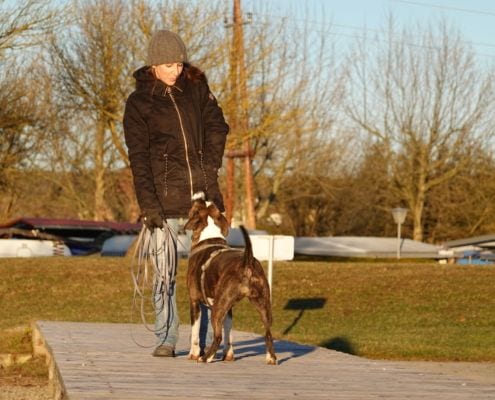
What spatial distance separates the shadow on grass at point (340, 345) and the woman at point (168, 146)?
693cm

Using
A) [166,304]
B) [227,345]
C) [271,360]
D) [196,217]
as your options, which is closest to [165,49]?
[196,217]

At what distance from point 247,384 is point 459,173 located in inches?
2245

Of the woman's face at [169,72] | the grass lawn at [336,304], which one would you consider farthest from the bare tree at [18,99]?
the woman's face at [169,72]

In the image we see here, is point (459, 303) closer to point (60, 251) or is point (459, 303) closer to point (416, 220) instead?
point (60, 251)

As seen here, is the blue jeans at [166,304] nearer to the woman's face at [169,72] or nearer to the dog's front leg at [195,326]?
the dog's front leg at [195,326]

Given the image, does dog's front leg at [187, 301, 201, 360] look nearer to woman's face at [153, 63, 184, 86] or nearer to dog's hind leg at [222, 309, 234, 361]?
dog's hind leg at [222, 309, 234, 361]

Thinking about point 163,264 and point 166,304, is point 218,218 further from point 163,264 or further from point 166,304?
point 166,304

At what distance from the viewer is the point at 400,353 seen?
16.4 m

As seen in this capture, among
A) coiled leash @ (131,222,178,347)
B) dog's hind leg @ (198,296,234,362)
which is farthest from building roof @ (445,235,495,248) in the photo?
dog's hind leg @ (198,296,234,362)

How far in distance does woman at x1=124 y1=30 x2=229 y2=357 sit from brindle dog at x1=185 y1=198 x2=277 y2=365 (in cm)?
21

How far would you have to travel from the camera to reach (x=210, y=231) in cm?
969

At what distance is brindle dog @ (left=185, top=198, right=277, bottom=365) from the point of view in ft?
29.2

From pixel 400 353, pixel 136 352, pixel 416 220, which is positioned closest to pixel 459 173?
pixel 416 220

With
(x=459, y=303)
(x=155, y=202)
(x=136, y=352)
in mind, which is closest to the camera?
(x=155, y=202)
